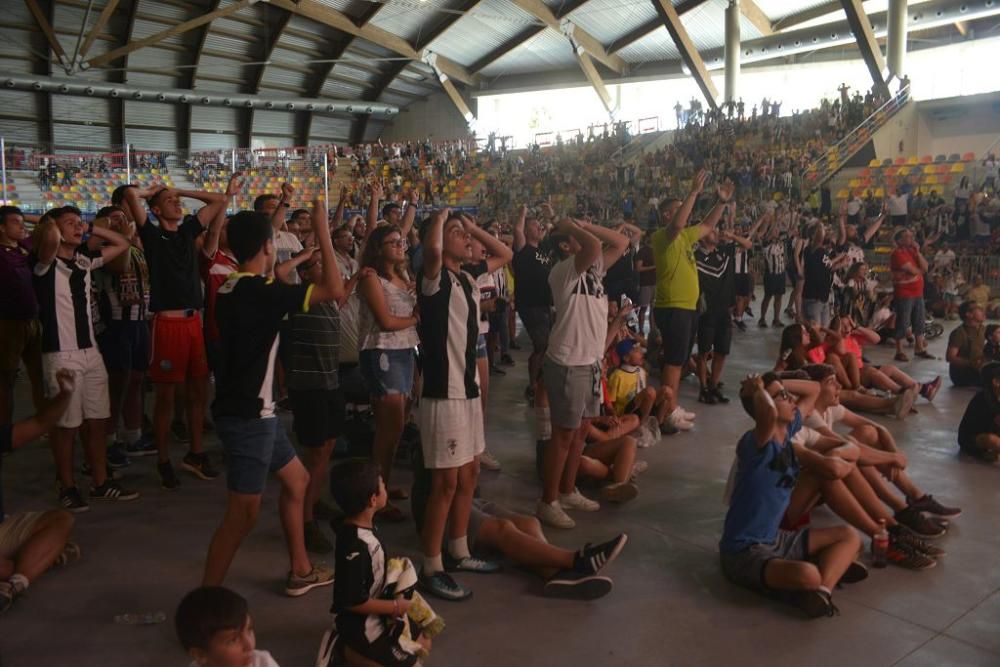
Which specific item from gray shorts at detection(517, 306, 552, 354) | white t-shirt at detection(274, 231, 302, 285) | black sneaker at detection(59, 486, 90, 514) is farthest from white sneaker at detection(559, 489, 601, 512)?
white t-shirt at detection(274, 231, 302, 285)

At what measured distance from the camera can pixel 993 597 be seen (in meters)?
3.45

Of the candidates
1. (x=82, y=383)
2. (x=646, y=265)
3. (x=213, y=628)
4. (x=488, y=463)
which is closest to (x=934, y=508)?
(x=488, y=463)

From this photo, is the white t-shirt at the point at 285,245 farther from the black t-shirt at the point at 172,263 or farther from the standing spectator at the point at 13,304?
the standing spectator at the point at 13,304

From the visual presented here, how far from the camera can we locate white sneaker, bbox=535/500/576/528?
169 inches

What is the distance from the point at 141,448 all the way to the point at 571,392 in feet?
11.4

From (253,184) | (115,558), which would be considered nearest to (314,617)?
(115,558)

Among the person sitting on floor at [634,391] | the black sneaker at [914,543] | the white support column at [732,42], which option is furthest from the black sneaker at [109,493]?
the white support column at [732,42]

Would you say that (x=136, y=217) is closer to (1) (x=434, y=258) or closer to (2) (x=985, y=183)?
(1) (x=434, y=258)

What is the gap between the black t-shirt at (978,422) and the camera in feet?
17.5

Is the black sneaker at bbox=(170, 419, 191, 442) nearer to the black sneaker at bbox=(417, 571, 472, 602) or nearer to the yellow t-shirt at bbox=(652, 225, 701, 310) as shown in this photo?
the black sneaker at bbox=(417, 571, 472, 602)

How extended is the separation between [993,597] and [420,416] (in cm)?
267

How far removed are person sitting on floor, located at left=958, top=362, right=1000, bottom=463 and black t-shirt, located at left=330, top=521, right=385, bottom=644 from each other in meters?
4.47

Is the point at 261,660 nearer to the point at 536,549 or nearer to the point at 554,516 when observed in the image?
the point at 536,549

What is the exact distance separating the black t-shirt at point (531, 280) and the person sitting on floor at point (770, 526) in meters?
3.68
